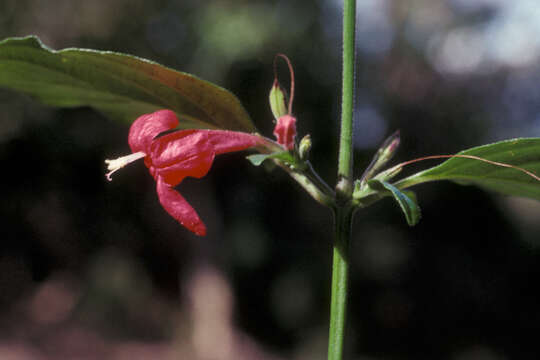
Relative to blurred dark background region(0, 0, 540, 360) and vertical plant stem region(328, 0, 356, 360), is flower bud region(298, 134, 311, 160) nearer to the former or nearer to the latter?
vertical plant stem region(328, 0, 356, 360)

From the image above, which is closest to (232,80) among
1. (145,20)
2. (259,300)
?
(145,20)

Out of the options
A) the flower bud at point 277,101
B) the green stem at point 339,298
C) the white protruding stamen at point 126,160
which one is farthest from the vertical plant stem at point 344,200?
the white protruding stamen at point 126,160

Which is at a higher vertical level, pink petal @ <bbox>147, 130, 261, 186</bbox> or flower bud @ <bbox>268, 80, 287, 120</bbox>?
flower bud @ <bbox>268, 80, 287, 120</bbox>

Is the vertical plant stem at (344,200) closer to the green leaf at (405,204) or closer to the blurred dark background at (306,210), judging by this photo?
the green leaf at (405,204)

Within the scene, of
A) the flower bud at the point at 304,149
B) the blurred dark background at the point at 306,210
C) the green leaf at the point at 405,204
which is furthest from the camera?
the blurred dark background at the point at 306,210

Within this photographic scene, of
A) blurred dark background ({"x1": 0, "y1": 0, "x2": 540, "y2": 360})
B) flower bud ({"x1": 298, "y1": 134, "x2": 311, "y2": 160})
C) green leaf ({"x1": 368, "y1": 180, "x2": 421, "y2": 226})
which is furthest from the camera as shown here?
blurred dark background ({"x1": 0, "y1": 0, "x2": 540, "y2": 360})

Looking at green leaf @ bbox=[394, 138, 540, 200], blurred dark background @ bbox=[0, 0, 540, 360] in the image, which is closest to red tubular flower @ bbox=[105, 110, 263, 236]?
green leaf @ bbox=[394, 138, 540, 200]

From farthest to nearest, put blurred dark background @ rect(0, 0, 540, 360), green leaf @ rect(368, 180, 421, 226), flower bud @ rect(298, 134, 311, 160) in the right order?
blurred dark background @ rect(0, 0, 540, 360), flower bud @ rect(298, 134, 311, 160), green leaf @ rect(368, 180, 421, 226)

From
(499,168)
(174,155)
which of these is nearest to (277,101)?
(174,155)
